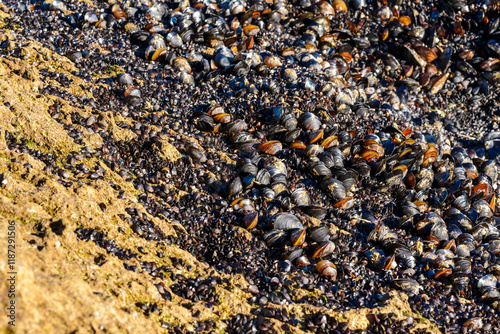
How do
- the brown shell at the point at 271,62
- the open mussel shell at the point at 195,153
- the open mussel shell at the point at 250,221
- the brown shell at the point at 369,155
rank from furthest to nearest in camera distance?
the brown shell at the point at 271,62, the brown shell at the point at 369,155, the open mussel shell at the point at 195,153, the open mussel shell at the point at 250,221

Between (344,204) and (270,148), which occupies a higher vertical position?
(270,148)

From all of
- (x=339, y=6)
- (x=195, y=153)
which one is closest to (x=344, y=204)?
(x=195, y=153)

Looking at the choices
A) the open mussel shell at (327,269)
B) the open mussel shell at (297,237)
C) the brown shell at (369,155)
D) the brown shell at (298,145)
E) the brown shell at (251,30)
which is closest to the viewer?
the open mussel shell at (327,269)

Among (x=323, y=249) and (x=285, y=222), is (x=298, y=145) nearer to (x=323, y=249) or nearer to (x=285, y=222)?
(x=285, y=222)

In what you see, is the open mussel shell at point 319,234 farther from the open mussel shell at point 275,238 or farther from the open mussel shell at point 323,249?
the open mussel shell at point 275,238

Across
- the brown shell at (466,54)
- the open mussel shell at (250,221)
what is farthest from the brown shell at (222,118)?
the brown shell at (466,54)

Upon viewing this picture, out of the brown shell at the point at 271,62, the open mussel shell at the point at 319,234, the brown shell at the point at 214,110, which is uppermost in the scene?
the brown shell at the point at 271,62

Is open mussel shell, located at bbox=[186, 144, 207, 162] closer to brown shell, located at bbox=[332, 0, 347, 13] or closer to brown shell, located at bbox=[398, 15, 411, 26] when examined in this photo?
brown shell, located at bbox=[332, 0, 347, 13]

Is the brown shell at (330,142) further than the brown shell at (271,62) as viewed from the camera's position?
No
